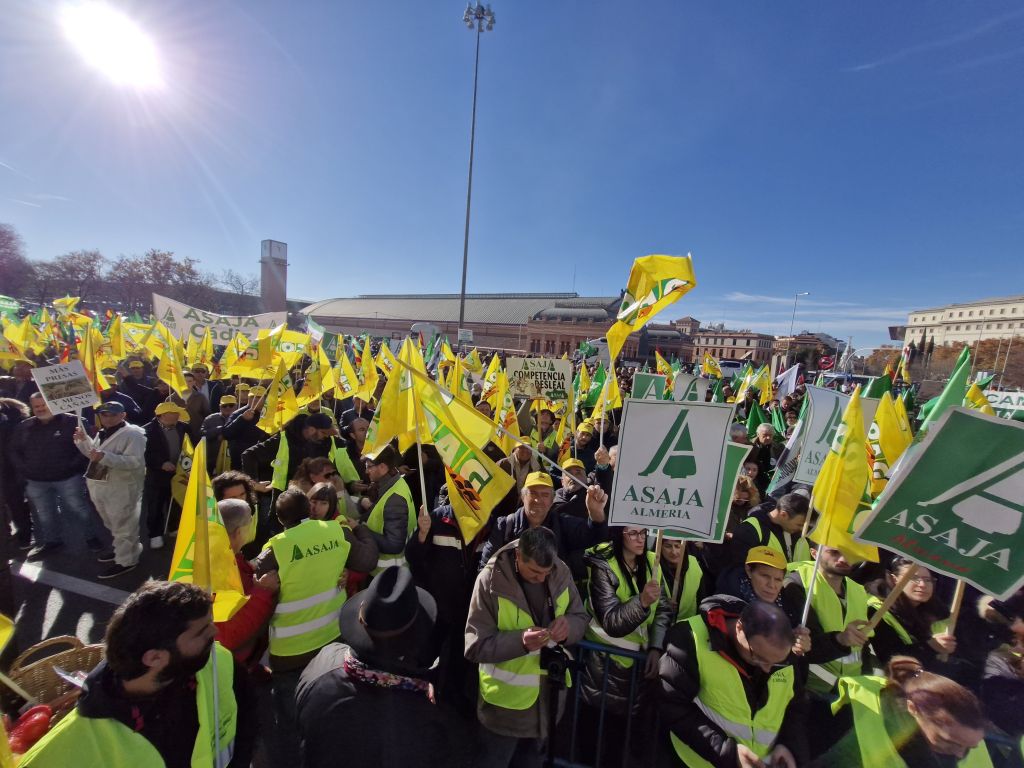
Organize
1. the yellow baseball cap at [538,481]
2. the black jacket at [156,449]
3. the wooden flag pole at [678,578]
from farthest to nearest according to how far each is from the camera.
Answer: the black jacket at [156,449]
the yellow baseball cap at [538,481]
the wooden flag pole at [678,578]

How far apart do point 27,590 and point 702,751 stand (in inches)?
236

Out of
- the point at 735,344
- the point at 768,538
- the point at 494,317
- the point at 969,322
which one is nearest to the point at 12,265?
the point at 768,538

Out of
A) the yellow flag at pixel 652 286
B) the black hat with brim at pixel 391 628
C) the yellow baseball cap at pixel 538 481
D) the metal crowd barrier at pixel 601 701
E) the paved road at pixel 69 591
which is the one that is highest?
the yellow flag at pixel 652 286

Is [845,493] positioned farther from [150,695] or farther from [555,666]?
[150,695]

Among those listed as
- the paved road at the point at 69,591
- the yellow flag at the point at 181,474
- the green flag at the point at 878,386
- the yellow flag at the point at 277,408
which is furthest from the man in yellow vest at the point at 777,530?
the yellow flag at the point at 181,474

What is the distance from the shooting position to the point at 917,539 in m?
2.34

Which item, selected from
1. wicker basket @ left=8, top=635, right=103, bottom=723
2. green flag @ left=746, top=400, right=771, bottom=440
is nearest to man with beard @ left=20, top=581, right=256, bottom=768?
wicker basket @ left=8, top=635, right=103, bottom=723

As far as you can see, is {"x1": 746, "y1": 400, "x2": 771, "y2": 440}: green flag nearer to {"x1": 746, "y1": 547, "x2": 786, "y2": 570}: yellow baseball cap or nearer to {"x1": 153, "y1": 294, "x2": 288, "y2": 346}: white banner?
{"x1": 746, "y1": 547, "x2": 786, "y2": 570}: yellow baseball cap

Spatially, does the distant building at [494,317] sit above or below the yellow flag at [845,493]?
above

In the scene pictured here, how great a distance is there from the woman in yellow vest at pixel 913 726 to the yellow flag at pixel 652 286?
302cm

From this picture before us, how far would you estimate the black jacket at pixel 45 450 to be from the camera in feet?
15.3

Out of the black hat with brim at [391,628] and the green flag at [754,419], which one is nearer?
the black hat with brim at [391,628]

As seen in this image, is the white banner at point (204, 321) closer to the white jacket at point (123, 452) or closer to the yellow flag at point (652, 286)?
the white jacket at point (123, 452)

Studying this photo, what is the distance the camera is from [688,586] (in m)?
3.16
